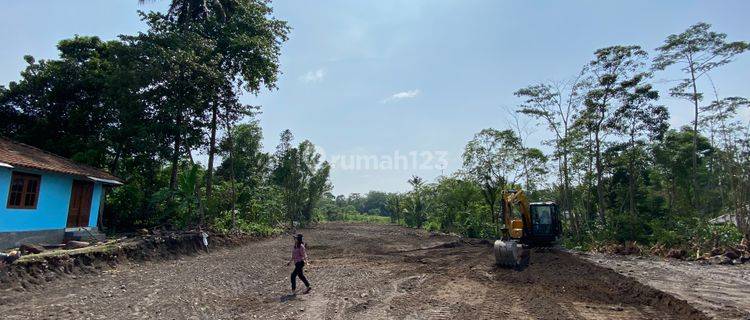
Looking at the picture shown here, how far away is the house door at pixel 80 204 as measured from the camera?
16766 millimetres

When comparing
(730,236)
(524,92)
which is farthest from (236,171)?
(730,236)

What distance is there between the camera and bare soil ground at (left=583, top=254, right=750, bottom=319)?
332 inches

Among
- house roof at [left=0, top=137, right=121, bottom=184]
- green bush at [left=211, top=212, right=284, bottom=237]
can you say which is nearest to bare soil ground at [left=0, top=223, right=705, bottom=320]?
house roof at [left=0, top=137, right=121, bottom=184]

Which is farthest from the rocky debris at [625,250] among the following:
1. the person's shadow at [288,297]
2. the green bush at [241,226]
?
the green bush at [241,226]

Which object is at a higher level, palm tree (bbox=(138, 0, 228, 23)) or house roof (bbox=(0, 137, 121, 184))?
palm tree (bbox=(138, 0, 228, 23))

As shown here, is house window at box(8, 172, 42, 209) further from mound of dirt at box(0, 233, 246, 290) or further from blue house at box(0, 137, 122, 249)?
mound of dirt at box(0, 233, 246, 290)

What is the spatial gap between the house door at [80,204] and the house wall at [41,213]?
47 cm

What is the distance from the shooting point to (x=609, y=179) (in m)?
34.2

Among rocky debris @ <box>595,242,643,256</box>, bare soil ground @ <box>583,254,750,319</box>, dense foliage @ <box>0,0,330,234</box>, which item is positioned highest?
dense foliage @ <box>0,0,330,234</box>

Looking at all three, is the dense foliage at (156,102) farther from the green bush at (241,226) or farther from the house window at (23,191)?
the house window at (23,191)

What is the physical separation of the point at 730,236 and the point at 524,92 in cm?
1523

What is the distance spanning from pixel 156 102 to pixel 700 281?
22479 millimetres

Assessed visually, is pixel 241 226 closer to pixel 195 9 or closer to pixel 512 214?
pixel 195 9

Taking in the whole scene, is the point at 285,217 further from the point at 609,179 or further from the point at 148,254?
the point at 609,179
